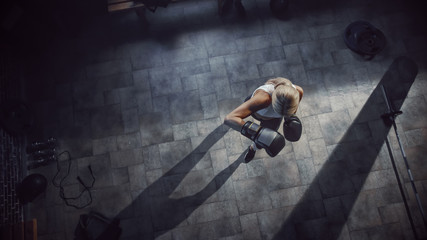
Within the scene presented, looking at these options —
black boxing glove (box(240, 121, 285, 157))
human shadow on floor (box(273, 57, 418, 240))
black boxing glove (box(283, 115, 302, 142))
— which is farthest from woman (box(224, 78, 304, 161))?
human shadow on floor (box(273, 57, 418, 240))

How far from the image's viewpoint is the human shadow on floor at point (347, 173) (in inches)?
179

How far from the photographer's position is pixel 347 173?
480 cm

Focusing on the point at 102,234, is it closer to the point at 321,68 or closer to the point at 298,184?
the point at 298,184

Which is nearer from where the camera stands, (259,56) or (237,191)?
(237,191)

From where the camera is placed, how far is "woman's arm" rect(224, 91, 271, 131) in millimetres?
3506

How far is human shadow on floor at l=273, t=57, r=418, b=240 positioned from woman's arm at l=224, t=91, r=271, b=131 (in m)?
2.11

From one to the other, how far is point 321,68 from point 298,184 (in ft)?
7.78

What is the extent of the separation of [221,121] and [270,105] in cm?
158

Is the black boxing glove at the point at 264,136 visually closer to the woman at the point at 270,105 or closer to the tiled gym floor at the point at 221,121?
the woman at the point at 270,105

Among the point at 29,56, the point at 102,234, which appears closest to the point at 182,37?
the point at 29,56

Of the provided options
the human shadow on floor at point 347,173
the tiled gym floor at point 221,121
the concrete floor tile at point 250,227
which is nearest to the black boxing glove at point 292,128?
the tiled gym floor at point 221,121

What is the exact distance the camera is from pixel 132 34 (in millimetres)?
5551

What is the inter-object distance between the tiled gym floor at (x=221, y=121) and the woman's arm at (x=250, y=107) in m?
1.40

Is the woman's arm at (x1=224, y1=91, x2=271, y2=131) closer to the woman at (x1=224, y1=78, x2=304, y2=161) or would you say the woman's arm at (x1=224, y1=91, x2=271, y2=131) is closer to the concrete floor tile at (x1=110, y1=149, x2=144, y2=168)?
the woman at (x1=224, y1=78, x2=304, y2=161)
